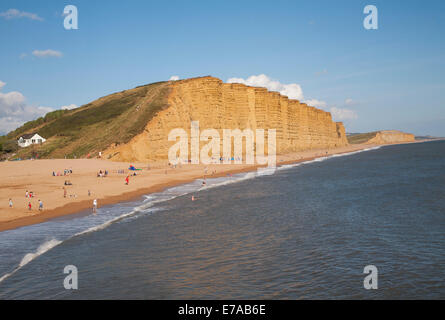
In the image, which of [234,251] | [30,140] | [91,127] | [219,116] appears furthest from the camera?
[91,127]

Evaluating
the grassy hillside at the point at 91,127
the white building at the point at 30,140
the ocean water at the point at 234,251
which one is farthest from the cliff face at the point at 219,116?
the white building at the point at 30,140

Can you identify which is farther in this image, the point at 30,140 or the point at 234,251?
the point at 30,140

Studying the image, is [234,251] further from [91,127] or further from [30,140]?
[30,140]

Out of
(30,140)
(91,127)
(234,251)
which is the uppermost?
(91,127)

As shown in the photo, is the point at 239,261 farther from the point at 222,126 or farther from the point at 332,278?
the point at 222,126

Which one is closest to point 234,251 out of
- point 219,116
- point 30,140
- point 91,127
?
point 219,116

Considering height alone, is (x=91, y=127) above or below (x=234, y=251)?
above
